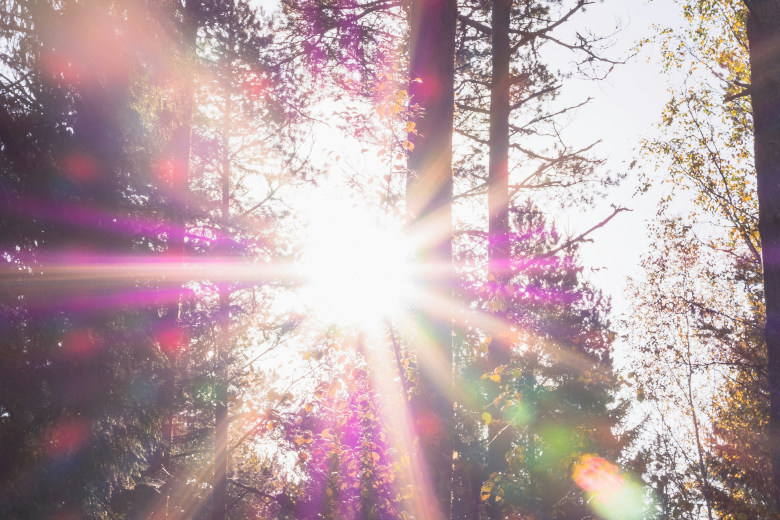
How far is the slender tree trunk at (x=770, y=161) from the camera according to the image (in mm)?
5102

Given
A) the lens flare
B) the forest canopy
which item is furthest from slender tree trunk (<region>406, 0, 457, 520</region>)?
the lens flare

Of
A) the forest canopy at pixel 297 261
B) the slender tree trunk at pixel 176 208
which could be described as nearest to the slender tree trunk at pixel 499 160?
the forest canopy at pixel 297 261

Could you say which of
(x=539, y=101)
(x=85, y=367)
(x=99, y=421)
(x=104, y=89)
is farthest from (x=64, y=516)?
(x=539, y=101)

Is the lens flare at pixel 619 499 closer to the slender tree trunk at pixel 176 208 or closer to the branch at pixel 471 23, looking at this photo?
the slender tree trunk at pixel 176 208

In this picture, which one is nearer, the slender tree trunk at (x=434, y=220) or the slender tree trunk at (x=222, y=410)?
the slender tree trunk at (x=434, y=220)

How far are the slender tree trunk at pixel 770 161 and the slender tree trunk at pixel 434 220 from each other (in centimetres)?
275

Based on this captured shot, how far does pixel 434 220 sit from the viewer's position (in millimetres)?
4961

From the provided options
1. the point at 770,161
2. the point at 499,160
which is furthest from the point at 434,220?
the point at 499,160

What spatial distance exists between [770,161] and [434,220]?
3021 millimetres

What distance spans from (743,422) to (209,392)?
576 inches

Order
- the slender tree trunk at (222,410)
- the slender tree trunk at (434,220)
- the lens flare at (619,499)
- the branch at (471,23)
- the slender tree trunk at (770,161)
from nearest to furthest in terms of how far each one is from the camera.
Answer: the slender tree trunk at (434,220) → the slender tree trunk at (770,161) → the branch at (471,23) → the slender tree trunk at (222,410) → the lens flare at (619,499)

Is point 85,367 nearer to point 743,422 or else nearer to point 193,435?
point 193,435

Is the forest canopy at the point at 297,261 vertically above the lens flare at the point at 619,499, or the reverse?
the forest canopy at the point at 297,261

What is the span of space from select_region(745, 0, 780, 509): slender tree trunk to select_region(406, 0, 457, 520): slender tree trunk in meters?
2.75
